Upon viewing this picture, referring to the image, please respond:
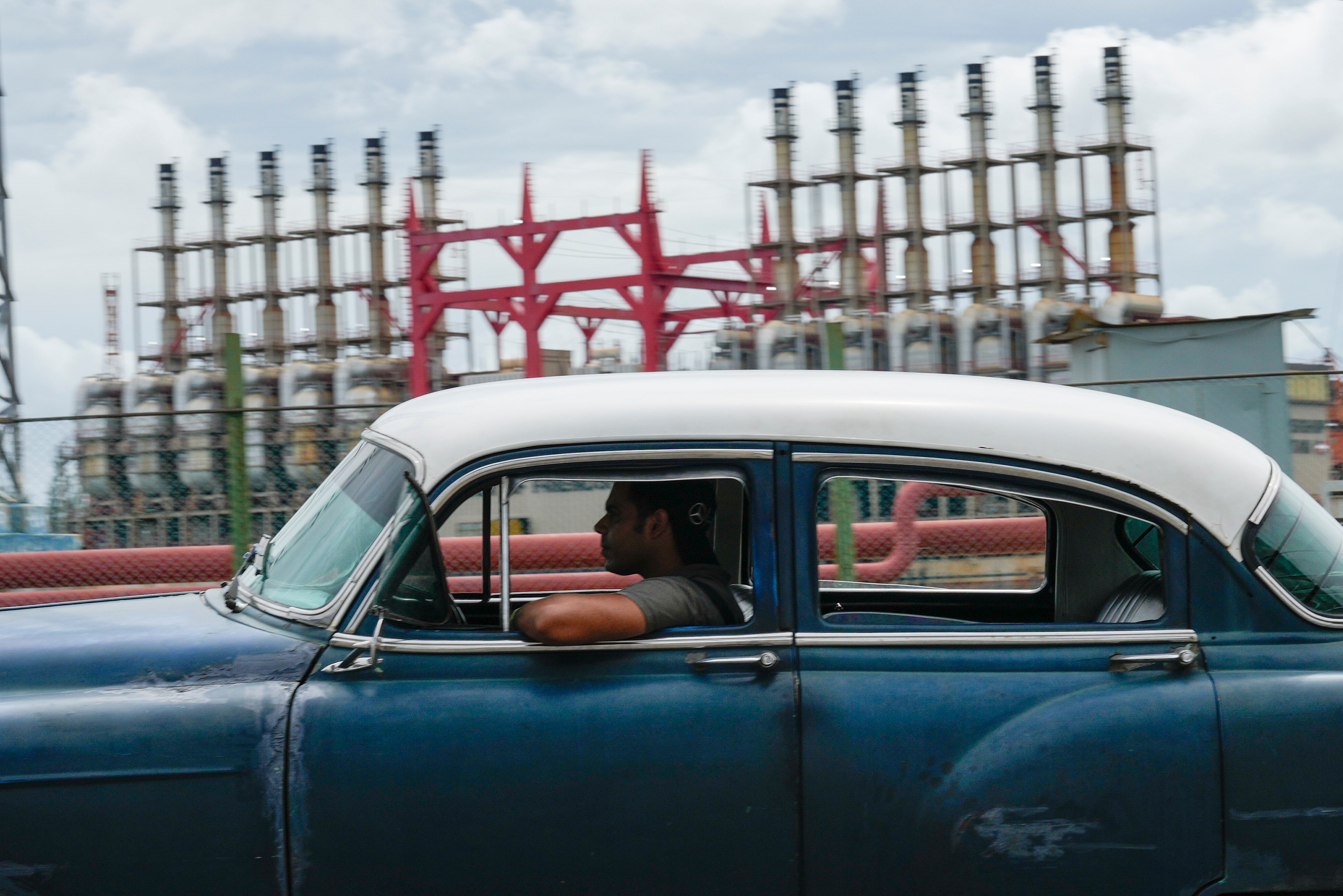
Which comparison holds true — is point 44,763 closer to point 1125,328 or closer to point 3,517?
point 3,517

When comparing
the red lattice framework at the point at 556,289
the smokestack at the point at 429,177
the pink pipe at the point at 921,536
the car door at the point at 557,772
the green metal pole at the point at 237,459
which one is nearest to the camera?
the car door at the point at 557,772

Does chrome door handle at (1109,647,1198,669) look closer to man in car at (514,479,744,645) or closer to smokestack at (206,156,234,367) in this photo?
man in car at (514,479,744,645)

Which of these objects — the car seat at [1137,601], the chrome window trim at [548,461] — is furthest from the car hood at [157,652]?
the car seat at [1137,601]

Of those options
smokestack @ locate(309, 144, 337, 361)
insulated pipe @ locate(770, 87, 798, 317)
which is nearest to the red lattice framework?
insulated pipe @ locate(770, 87, 798, 317)

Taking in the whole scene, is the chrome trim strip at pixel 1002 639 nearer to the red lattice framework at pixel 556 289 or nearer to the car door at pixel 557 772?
the car door at pixel 557 772

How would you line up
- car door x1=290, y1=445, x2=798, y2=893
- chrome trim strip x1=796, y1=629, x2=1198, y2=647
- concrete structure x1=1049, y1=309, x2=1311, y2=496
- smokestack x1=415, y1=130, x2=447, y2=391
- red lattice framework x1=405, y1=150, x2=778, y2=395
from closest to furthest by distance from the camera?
car door x1=290, y1=445, x2=798, y2=893 → chrome trim strip x1=796, y1=629, x2=1198, y2=647 → concrete structure x1=1049, y1=309, x2=1311, y2=496 → red lattice framework x1=405, y1=150, x2=778, y2=395 → smokestack x1=415, y1=130, x2=447, y2=391

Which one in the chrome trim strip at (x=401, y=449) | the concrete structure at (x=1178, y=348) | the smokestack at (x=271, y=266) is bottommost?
the chrome trim strip at (x=401, y=449)

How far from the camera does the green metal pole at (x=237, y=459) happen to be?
24.2 ft

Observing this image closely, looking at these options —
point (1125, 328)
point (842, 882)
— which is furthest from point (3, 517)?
point (1125, 328)

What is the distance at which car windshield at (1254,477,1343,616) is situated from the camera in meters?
2.59

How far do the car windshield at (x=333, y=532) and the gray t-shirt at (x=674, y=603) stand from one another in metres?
0.54

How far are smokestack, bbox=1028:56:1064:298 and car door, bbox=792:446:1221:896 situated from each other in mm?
45892

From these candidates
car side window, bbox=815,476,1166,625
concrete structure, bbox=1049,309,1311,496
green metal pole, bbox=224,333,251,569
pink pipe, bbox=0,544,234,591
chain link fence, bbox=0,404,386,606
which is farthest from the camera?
concrete structure, bbox=1049,309,1311,496

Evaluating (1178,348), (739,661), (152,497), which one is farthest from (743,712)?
(1178,348)
